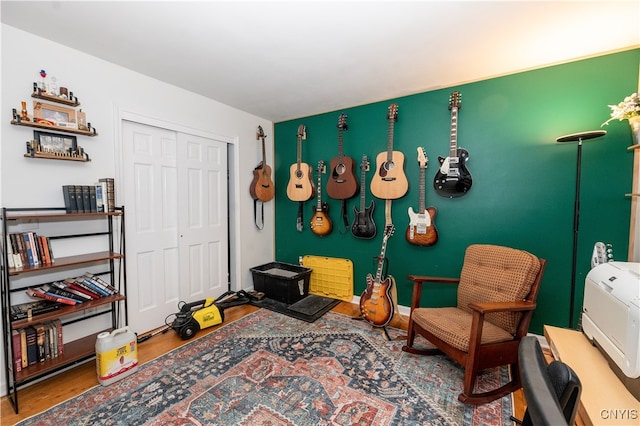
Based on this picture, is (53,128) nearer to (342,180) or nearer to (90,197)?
(90,197)

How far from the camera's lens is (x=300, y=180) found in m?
3.53

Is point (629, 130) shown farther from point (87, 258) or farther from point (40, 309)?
point (40, 309)

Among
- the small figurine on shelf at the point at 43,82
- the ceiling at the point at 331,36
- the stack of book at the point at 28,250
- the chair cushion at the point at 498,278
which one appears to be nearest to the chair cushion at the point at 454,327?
the chair cushion at the point at 498,278

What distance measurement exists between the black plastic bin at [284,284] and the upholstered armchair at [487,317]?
4.76ft

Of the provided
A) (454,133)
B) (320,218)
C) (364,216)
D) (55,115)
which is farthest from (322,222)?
(55,115)

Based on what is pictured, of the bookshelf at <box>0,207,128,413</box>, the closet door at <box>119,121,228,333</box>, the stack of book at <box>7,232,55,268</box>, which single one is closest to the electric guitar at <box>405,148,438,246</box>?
the closet door at <box>119,121,228,333</box>

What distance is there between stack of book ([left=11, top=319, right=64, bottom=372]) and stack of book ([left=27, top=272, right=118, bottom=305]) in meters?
0.21

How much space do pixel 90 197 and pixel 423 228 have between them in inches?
115

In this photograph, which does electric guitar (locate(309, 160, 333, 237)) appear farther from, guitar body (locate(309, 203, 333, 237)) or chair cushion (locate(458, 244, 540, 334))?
chair cushion (locate(458, 244, 540, 334))

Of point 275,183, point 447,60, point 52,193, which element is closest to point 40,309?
point 52,193

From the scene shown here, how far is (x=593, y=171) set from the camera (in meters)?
2.16

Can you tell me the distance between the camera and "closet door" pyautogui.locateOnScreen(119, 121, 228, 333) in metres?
2.49

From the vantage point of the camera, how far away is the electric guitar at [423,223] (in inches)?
107

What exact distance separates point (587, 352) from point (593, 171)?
5.56 ft
